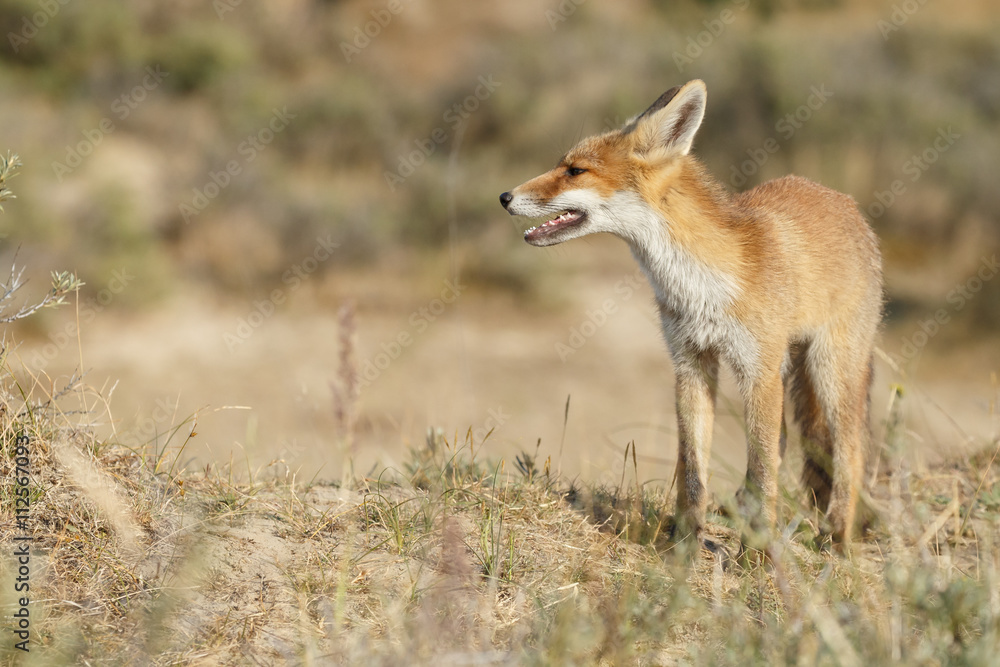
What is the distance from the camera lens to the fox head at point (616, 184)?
4.25 meters

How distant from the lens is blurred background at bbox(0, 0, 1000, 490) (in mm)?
10484

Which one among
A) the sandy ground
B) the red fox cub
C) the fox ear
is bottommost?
the sandy ground

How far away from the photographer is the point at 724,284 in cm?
412

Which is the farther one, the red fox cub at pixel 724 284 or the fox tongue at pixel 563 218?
the fox tongue at pixel 563 218

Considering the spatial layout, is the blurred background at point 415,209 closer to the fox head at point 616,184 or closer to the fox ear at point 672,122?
the fox head at point 616,184

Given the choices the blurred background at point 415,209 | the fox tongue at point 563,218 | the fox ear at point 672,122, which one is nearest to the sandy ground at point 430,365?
the blurred background at point 415,209

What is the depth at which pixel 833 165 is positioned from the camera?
1619cm

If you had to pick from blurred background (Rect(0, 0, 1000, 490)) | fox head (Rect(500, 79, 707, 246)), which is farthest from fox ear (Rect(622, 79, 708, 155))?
blurred background (Rect(0, 0, 1000, 490))

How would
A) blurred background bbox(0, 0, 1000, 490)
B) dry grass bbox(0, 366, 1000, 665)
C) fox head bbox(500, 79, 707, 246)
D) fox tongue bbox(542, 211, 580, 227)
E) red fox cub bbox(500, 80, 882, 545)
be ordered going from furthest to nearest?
1. blurred background bbox(0, 0, 1000, 490)
2. fox tongue bbox(542, 211, 580, 227)
3. fox head bbox(500, 79, 707, 246)
4. red fox cub bbox(500, 80, 882, 545)
5. dry grass bbox(0, 366, 1000, 665)

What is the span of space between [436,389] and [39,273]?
599cm

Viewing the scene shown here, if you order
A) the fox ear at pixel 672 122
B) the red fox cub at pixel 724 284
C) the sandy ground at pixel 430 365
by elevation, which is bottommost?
the sandy ground at pixel 430 365

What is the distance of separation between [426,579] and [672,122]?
101 inches

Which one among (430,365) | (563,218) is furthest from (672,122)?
(430,365)

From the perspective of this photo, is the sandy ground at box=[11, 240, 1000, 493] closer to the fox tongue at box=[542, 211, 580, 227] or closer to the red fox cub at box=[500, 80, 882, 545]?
the red fox cub at box=[500, 80, 882, 545]
